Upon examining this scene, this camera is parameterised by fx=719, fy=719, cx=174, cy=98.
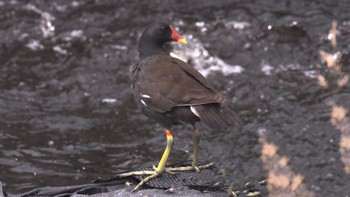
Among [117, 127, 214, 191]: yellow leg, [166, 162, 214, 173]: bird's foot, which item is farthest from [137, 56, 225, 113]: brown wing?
[166, 162, 214, 173]: bird's foot

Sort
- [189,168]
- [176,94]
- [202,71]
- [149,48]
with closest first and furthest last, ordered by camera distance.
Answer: [176,94]
[189,168]
[149,48]
[202,71]

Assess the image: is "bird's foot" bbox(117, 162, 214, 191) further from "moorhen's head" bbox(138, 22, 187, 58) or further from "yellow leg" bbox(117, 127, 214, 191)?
"moorhen's head" bbox(138, 22, 187, 58)

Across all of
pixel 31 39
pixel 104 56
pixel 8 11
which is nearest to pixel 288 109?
pixel 104 56

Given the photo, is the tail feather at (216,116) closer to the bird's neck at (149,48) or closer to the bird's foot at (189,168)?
the bird's foot at (189,168)

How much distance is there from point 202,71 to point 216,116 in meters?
3.40

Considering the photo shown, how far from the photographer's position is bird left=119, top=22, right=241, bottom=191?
3510 mm

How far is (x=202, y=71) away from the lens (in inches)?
270

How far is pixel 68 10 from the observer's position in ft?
25.8

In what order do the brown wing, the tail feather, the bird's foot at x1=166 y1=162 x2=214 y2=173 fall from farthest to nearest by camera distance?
the bird's foot at x1=166 y1=162 x2=214 y2=173
the brown wing
the tail feather

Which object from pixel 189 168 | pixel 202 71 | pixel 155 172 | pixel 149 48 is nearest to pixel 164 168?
pixel 155 172

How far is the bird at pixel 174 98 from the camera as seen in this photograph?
3510mm

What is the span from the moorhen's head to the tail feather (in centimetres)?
69

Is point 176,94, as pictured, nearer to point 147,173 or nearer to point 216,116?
point 216,116

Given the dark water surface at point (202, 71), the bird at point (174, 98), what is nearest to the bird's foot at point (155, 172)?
the bird at point (174, 98)
